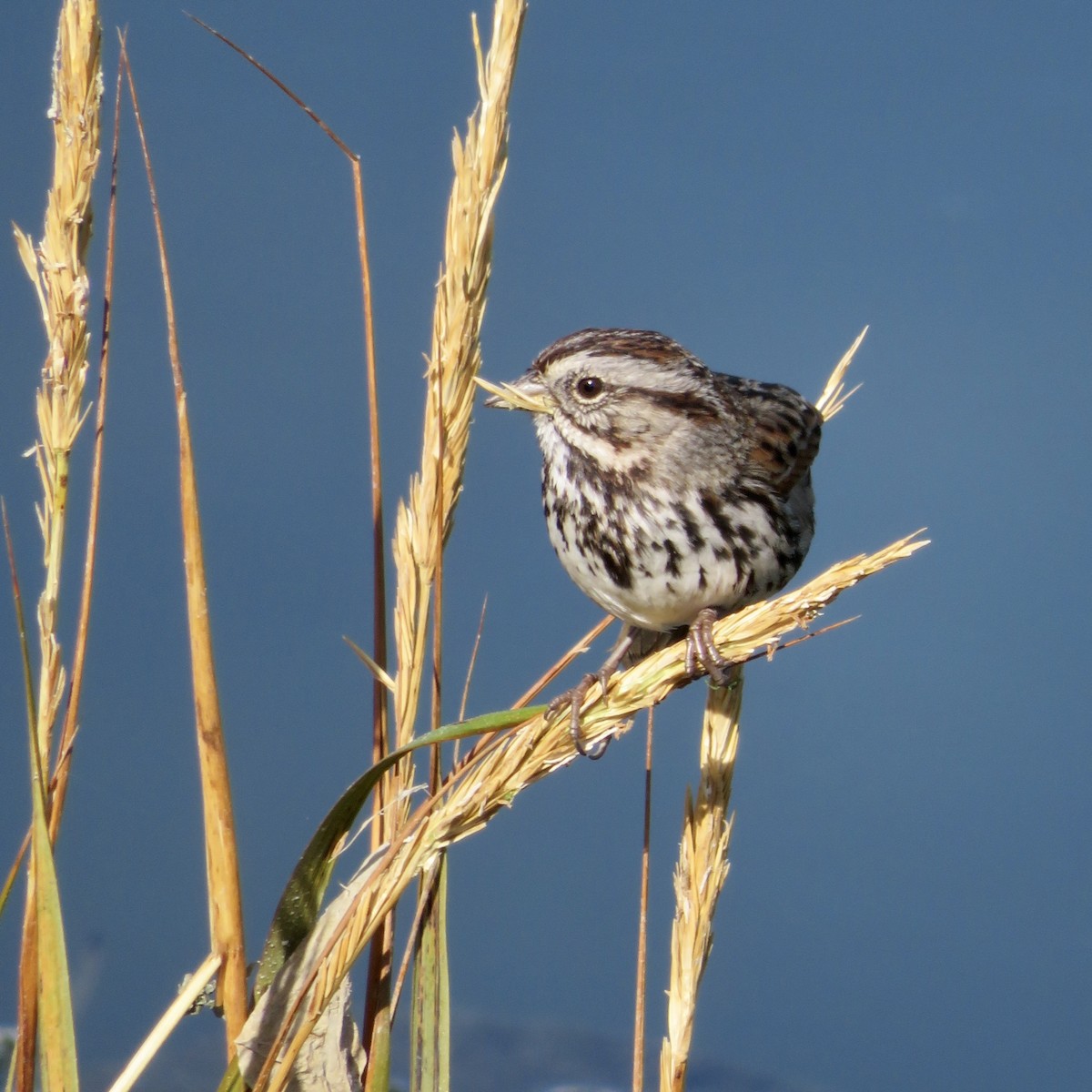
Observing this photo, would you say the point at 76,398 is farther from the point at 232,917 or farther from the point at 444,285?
the point at 232,917

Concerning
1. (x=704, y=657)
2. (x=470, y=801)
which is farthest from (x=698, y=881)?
(x=470, y=801)

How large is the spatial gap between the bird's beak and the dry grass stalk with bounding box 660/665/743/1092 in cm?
76

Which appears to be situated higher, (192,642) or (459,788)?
(192,642)

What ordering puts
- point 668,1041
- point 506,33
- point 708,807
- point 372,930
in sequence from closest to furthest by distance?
point 372,930 → point 506,33 → point 668,1041 → point 708,807

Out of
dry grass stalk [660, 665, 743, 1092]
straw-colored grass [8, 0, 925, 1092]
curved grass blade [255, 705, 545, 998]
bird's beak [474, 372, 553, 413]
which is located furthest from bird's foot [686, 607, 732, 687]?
bird's beak [474, 372, 553, 413]

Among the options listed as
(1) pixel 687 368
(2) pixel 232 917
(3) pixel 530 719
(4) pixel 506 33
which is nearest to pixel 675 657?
(3) pixel 530 719

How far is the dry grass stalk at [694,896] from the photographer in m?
1.85

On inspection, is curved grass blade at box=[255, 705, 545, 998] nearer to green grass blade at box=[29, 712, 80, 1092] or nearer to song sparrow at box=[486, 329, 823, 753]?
green grass blade at box=[29, 712, 80, 1092]

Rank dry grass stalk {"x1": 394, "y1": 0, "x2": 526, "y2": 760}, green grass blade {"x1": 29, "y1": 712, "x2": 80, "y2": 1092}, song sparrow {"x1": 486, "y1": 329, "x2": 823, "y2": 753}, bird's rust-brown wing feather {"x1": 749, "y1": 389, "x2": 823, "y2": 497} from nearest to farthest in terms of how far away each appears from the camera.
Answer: green grass blade {"x1": 29, "y1": 712, "x2": 80, "y2": 1092}
dry grass stalk {"x1": 394, "y1": 0, "x2": 526, "y2": 760}
song sparrow {"x1": 486, "y1": 329, "x2": 823, "y2": 753}
bird's rust-brown wing feather {"x1": 749, "y1": 389, "x2": 823, "y2": 497}

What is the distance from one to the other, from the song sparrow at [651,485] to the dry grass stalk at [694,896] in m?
0.49

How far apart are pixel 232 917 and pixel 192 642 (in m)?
0.35

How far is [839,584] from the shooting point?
158 centimetres

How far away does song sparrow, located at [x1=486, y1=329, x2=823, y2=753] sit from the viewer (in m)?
2.50

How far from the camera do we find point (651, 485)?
8.30 feet
